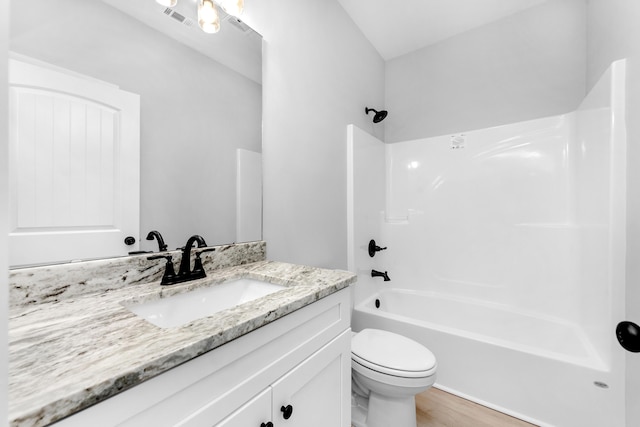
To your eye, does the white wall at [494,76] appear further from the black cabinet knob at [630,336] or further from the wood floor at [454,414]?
the wood floor at [454,414]

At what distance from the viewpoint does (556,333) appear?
5.70 ft

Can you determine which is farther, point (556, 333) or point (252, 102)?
point (556, 333)

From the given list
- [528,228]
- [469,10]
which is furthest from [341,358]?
[469,10]

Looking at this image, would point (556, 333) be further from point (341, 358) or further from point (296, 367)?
point (296, 367)

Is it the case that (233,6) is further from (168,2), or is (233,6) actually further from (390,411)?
(390,411)

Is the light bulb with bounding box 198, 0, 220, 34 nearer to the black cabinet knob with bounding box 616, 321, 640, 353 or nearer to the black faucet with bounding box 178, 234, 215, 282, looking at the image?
the black faucet with bounding box 178, 234, 215, 282

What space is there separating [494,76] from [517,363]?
2.07 meters

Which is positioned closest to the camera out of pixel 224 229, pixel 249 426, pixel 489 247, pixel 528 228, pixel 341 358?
pixel 249 426

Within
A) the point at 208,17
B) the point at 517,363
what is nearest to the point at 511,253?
the point at 517,363

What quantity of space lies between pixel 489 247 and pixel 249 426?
2119 mm

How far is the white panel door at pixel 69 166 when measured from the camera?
2.13 feet

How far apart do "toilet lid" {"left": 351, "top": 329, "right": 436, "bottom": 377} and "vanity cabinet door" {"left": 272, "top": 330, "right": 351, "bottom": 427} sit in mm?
277

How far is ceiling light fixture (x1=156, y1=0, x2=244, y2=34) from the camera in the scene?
1041 millimetres

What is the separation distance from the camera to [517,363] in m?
1.41
